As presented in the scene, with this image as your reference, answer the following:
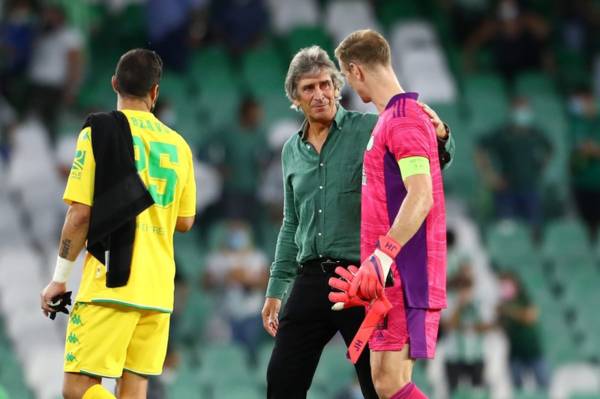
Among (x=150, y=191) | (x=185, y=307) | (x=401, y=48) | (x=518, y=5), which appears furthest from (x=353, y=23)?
(x=150, y=191)

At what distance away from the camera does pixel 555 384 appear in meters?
13.2

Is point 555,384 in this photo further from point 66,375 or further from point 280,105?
point 66,375

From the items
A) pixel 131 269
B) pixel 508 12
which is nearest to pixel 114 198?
pixel 131 269

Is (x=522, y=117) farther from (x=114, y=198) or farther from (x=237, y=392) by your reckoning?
(x=114, y=198)

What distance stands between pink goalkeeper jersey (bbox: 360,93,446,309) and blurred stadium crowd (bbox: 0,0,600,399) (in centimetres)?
601

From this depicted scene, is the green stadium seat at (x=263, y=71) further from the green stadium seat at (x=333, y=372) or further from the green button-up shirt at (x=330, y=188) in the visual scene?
the green button-up shirt at (x=330, y=188)

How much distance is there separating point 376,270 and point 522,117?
10.0m

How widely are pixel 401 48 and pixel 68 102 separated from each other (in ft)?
13.3

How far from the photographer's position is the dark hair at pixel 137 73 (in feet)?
20.9

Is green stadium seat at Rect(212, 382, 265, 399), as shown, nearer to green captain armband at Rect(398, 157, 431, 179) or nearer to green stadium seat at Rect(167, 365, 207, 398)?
green stadium seat at Rect(167, 365, 207, 398)

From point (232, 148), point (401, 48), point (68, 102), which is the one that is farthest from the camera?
point (401, 48)

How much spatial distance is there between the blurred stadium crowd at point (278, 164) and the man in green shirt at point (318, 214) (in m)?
5.16

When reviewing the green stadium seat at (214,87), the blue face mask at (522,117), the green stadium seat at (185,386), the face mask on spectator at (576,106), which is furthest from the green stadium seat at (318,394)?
the face mask on spectator at (576,106)

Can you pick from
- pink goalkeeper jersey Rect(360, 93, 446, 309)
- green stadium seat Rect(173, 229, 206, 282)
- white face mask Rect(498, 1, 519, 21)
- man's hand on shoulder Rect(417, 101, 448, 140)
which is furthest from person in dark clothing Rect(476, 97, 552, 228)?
pink goalkeeper jersey Rect(360, 93, 446, 309)
